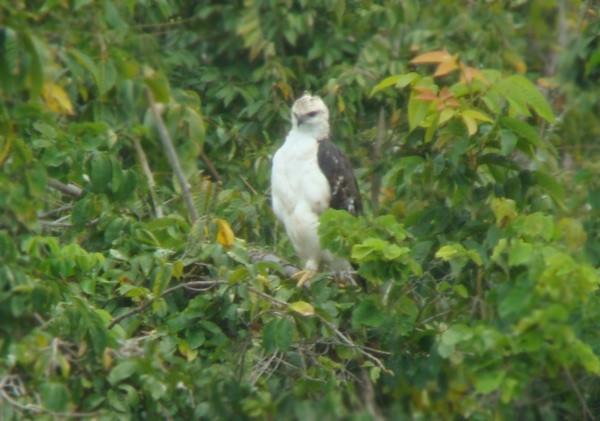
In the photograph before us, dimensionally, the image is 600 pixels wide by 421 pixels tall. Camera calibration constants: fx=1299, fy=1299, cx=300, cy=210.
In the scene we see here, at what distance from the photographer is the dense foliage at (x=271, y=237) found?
3.94m

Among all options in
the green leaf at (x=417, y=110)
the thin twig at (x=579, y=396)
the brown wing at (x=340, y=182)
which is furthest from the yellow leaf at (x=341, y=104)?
the thin twig at (x=579, y=396)

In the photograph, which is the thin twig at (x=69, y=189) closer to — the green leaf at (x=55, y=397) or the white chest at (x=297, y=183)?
the white chest at (x=297, y=183)

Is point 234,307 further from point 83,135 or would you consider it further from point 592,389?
point 592,389

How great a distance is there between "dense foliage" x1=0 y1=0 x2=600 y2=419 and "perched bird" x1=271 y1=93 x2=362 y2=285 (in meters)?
0.13

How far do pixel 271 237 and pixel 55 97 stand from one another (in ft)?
9.64

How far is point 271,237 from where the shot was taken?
6.91 meters

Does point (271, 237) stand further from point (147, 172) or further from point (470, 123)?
point (470, 123)

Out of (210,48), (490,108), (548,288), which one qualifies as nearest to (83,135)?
(490,108)

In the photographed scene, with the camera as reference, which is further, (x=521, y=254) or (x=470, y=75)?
(x=470, y=75)

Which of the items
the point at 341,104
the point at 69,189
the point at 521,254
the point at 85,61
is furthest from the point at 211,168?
the point at 85,61

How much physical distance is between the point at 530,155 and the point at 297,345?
123 centimetres

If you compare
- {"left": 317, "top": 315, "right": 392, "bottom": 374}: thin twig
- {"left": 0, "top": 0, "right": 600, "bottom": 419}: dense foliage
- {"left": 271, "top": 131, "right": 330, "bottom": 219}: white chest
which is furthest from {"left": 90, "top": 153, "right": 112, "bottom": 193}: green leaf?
{"left": 271, "top": 131, "right": 330, "bottom": 219}: white chest

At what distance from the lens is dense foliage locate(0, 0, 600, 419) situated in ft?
12.9

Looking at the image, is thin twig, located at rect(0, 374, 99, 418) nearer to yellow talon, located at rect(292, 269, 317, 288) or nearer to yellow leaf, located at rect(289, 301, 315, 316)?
yellow leaf, located at rect(289, 301, 315, 316)
